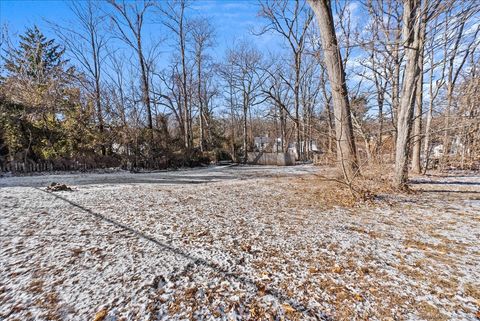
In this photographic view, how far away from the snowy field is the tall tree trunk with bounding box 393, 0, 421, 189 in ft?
3.80

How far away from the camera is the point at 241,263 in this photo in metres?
2.14

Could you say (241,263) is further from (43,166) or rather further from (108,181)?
(43,166)

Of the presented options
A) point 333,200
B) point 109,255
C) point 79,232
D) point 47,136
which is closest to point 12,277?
point 109,255

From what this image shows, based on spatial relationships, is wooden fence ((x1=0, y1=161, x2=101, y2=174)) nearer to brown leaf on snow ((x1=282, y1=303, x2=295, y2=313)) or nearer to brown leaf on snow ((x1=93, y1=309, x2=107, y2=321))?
brown leaf on snow ((x1=93, y1=309, x2=107, y2=321))

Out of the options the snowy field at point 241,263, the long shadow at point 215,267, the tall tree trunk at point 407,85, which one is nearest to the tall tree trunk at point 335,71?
the tall tree trunk at point 407,85

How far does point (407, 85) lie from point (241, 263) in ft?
17.6

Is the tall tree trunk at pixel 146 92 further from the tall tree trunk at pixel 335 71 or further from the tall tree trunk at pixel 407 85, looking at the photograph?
the tall tree trunk at pixel 407 85

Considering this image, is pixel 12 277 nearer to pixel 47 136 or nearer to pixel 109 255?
pixel 109 255

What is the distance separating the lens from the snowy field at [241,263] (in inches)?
60.8

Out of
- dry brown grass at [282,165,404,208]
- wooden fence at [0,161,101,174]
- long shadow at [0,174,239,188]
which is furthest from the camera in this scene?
wooden fence at [0,161,101,174]

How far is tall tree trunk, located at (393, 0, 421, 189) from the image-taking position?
181 inches

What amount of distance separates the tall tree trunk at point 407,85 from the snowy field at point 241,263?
116 cm

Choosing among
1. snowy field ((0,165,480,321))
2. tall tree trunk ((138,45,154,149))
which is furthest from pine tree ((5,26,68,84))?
snowy field ((0,165,480,321))

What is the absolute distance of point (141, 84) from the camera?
14.4m
